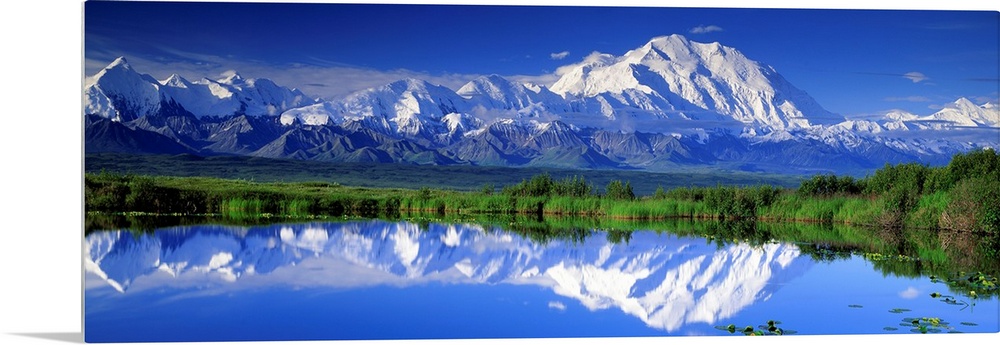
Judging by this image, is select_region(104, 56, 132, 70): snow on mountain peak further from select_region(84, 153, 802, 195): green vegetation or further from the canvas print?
select_region(84, 153, 802, 195): green vegetation

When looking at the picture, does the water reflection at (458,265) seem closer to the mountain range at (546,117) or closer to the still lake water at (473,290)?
the still lake water at (473,290)

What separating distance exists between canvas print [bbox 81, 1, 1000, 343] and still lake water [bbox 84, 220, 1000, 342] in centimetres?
5

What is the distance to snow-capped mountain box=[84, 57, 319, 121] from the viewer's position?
15.3m

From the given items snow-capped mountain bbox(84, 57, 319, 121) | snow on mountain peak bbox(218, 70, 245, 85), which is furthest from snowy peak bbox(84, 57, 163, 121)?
snow on mountain peak bbox(218, 70, 245, 85)

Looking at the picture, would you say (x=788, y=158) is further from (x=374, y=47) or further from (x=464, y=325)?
(x=464, y=325)

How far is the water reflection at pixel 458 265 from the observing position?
448 inches

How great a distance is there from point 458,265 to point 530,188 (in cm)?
941

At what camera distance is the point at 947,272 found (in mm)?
12922

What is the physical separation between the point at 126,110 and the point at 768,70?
35.3ft

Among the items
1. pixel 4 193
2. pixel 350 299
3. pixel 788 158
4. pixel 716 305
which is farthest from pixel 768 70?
pixel 788 158

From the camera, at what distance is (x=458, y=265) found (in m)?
13.6

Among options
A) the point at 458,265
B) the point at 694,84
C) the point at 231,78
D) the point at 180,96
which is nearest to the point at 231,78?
the point at 231,78

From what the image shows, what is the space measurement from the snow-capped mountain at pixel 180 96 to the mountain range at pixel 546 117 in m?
0.05

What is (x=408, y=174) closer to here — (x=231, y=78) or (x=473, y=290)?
(x=231, y=78)
